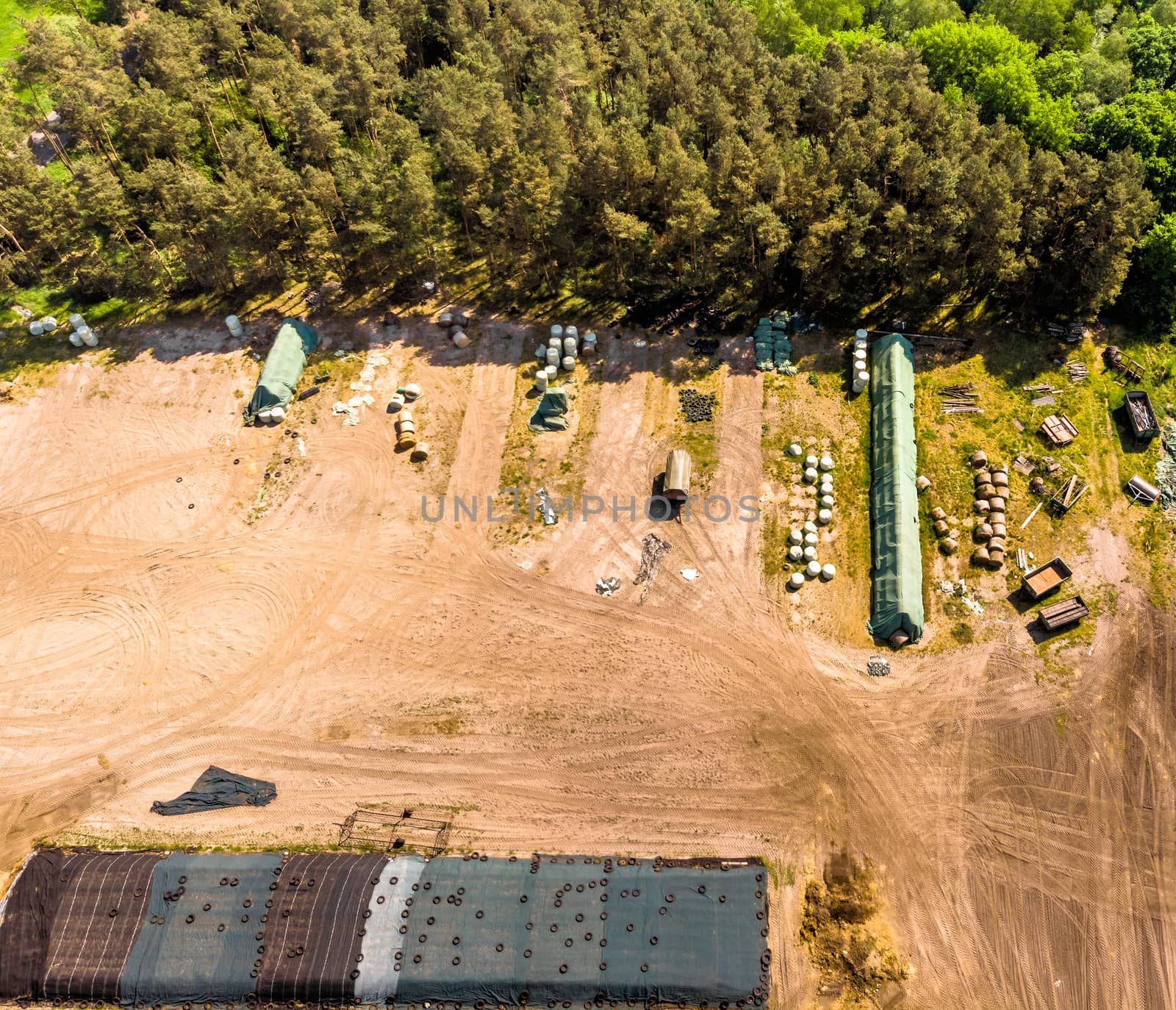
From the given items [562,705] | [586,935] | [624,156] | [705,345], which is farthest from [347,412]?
[586,935]

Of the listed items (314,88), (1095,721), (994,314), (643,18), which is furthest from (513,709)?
(643,18)

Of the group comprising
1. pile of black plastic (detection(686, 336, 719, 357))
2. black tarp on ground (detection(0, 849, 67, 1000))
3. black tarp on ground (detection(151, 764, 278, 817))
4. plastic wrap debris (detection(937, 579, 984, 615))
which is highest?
pile of black plastic (detection(686, 336, 719, 357))

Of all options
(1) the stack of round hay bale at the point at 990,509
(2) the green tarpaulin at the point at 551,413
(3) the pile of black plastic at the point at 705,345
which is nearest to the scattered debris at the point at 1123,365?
(1) the stack of round hay bale at the point at 990,509

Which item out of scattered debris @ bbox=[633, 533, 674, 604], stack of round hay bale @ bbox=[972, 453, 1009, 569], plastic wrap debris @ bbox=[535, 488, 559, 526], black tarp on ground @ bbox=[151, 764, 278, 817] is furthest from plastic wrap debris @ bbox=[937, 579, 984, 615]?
black tarp on ground @ bbox=[151, 764, 278, 817]

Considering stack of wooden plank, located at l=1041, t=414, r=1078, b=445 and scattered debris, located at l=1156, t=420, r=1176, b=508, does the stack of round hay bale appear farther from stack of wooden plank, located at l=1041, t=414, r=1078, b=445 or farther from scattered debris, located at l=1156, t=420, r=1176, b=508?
scattered debris, located at l=1156, t=420, r=1176, b=508

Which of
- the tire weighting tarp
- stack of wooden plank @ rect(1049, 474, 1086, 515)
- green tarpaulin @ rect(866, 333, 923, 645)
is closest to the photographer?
the tire weighting tarp

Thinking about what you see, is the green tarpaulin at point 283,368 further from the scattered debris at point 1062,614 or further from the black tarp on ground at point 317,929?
the scattered debris at point 1062,614

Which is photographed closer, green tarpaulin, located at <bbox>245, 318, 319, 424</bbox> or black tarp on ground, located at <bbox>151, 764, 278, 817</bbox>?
black tarp on ground, located at <bbox>151, 764, 278, 817</bbox>

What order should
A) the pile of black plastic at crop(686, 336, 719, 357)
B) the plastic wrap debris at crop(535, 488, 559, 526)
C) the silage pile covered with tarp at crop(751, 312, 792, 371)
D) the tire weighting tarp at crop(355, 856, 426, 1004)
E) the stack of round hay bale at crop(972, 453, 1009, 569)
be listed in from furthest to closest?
1. the pile of black plastic at crop(686, 336, 719, 357)
2. the silage pile covered with tarp at crop(751, 312, 792, 371)
3. the plastic wrap debris at crop(535, 488, 559, 526)
4. the stack of round hay bale at crop(972, 453, 1009, 569)
5. the tire weighting tarp at crop(355, 856, 426, 1004)
